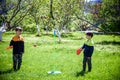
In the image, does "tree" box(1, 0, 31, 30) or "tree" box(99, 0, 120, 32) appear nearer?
"tree" box(99, 0, 120, 32)

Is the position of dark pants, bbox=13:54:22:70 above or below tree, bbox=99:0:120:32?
below

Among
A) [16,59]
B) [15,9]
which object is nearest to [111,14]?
[15,9]

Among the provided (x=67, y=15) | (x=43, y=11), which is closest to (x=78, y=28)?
(x=43, y=11)

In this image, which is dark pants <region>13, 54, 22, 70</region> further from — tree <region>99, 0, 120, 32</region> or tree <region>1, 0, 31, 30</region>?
tree <region>99, 0, 120, 32</region>

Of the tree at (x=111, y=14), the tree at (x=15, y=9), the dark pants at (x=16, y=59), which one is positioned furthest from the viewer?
the dark pants at (x=16, y=59)

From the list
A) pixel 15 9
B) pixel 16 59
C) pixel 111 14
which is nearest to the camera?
pixel 15 9

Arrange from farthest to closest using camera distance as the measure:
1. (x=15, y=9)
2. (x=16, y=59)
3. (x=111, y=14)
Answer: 1. (x=111, y=14)
2. (x=16, y=59)
3. (x=15, y=9)

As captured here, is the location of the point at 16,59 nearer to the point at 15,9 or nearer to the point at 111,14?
the point at 15,9

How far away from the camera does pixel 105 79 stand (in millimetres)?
10828

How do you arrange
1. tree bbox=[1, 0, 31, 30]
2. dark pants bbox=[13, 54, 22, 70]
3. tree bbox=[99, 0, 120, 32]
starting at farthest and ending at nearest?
dark pants bbox=[13, 54, 22, 70] → tree bbox=[1, 0, 31, 30] → tree bbox=[99, 0, 120, 32]

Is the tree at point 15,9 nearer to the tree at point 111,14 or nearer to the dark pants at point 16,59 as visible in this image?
the dark pants at point 16,59

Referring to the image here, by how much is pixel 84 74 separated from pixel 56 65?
2493mm

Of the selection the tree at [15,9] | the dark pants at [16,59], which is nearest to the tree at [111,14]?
the tree at [15,9]

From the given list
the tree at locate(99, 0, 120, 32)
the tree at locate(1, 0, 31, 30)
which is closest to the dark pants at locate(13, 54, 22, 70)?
the tree at locate(1, 0, 31, 30)
